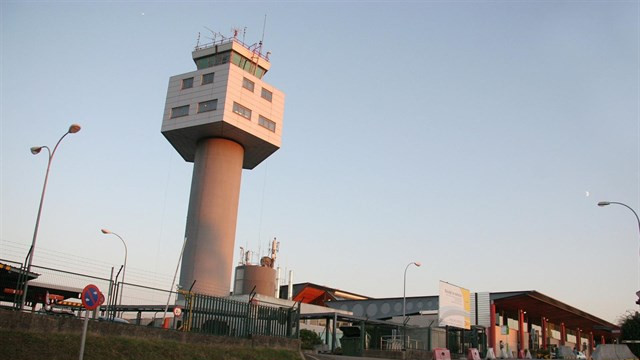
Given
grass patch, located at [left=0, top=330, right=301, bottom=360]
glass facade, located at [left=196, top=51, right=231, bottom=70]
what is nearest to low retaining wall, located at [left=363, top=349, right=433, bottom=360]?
grass patch, located at [left=0, top=330, right=301, bottom=360]

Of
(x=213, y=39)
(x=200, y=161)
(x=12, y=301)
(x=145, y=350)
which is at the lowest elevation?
(x=145, y=350)

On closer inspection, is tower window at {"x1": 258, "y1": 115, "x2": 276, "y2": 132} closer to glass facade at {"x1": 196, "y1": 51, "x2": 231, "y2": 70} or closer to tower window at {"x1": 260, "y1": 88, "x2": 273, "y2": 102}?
tower window at {"x1": 260, "y1": 88, "x2": 273, "y2": 102}

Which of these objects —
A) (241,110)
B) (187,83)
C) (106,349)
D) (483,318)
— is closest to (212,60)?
(187,83)

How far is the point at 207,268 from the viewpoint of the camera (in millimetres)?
56344

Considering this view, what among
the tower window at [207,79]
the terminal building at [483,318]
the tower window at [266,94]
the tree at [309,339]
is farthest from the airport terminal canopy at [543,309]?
the tower window at [207,79]

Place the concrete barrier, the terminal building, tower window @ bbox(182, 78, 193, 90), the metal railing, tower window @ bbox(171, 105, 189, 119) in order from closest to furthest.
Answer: the metal railing < the concrete barrier < the terminal building < tower window @ bbox(171, 105, 189, 119) < tower window @ bbox(182, 78, 193, 90)

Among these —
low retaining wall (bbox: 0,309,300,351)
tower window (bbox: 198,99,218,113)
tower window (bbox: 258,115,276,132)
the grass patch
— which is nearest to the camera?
the grass patch

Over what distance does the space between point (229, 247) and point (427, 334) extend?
70.5 ft

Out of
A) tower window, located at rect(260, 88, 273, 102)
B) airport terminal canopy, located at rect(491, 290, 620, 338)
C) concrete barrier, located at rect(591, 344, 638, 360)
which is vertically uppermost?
tower window, located at rect(260, 88, 273, 102)

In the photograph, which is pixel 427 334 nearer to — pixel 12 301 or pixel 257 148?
pixel 257 148

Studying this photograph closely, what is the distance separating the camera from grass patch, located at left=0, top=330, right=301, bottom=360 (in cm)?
1795

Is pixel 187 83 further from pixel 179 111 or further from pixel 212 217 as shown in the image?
pixel 212 217

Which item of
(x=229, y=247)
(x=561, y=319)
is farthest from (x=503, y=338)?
(x=229, y=247)

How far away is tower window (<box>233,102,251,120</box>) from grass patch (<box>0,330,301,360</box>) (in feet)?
117
